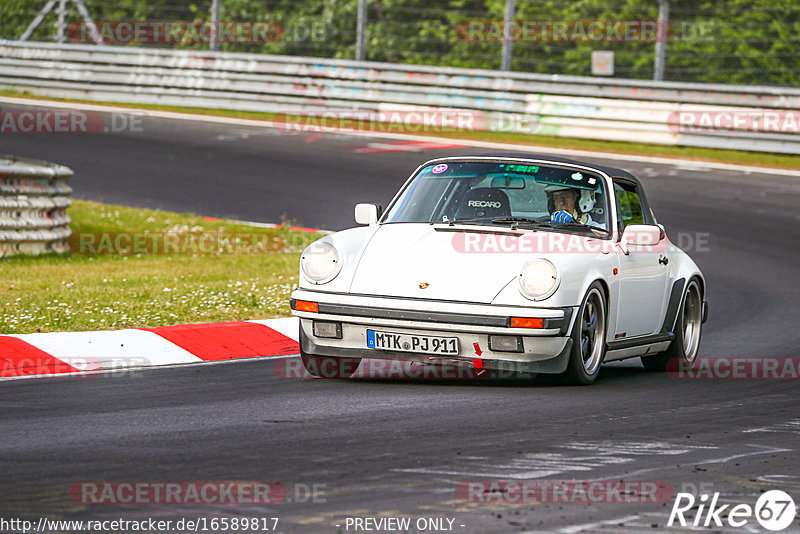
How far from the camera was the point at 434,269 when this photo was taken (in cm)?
754

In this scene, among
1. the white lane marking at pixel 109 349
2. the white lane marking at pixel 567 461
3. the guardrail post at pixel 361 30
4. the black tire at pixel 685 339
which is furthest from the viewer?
the guardrail post at pixel 361 30

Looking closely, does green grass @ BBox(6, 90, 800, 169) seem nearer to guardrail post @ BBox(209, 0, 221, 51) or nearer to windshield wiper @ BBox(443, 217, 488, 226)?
guardrail post @ BBox(209, 0, 221, 51)

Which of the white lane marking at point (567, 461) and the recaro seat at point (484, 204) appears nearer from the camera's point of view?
the white lane marking at point (567, 461)

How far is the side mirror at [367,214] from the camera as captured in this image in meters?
8.34

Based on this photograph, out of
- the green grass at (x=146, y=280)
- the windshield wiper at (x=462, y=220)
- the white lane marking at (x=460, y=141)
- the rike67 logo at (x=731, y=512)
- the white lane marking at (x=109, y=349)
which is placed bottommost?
the green grass at (x=146, y=280)

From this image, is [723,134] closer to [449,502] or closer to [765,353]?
[765,353]

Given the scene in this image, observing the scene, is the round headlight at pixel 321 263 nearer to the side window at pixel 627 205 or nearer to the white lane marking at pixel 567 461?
the side window at pixel 627 205

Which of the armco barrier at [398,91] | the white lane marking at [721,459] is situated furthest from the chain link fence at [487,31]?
the white lane marking at [721,459]

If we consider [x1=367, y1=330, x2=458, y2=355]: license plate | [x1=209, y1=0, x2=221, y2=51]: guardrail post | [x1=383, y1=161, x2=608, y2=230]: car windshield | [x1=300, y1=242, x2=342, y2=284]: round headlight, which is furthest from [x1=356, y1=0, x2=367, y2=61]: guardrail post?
[x1=367, y1=330, x2=458, y2=355]: license plate

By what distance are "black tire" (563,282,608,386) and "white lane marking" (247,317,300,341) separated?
248cm

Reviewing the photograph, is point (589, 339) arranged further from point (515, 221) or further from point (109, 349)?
point (109, 349)

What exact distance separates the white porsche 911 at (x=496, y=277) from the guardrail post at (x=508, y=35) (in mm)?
14317

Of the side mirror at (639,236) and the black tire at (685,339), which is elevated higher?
the side mirror at (639,236)

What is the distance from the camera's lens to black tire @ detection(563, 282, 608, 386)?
759 cm
